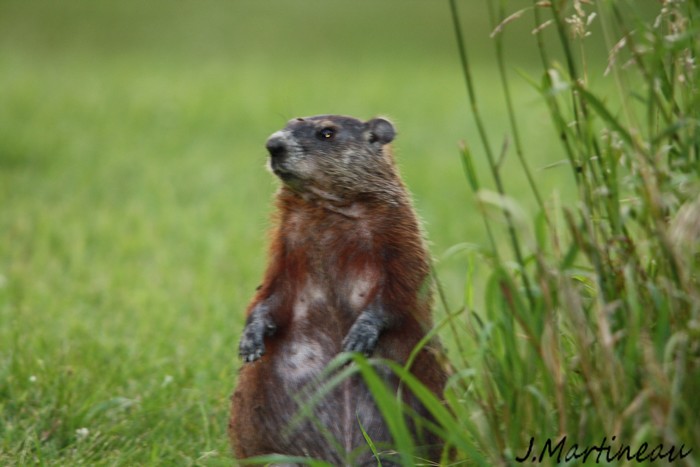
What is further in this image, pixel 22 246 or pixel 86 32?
pixel 86 32

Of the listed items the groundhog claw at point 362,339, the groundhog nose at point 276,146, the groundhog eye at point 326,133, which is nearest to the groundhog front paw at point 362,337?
the groundhog claw at point 362,339

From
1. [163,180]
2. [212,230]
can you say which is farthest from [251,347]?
[163,180]

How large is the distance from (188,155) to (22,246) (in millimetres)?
3040

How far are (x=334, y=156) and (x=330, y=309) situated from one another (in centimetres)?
64

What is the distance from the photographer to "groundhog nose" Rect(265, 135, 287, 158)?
380cm

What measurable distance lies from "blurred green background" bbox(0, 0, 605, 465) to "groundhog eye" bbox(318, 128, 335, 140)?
375 mm

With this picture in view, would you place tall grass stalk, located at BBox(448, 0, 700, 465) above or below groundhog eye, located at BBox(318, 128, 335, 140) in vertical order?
below

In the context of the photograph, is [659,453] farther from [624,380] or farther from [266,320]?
[266,320]

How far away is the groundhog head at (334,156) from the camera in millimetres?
3820

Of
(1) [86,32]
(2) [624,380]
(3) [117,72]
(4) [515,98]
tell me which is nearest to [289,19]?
(1) [86,32]

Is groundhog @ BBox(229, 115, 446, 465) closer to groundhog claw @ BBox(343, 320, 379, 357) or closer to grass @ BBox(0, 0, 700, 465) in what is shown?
groundhog claw @ BBox(343, 320, 379, 357)

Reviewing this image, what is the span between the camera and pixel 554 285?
272 centimetres
